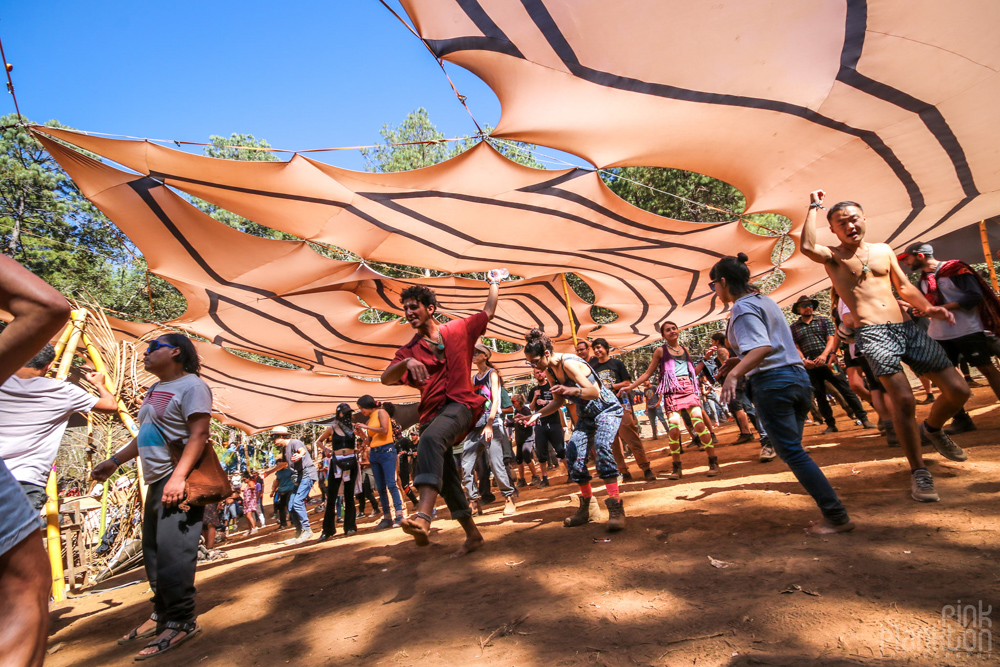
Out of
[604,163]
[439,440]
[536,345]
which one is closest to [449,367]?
[439,440]

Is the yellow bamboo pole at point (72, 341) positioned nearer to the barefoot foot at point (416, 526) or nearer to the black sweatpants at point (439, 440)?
the black sweatpants at point (439, 440)

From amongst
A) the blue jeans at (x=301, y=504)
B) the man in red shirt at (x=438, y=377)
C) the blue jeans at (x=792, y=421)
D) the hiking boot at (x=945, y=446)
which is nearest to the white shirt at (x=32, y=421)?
the man in red shirt at (x=438, y=377)

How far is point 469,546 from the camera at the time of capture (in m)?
3.61

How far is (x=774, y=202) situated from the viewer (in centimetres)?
669

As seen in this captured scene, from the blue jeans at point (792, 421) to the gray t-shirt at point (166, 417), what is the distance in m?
2.99

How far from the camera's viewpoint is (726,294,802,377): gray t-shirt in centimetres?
284

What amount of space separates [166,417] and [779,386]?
3268 mm

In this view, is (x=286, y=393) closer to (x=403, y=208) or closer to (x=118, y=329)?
(x=118, y=329)

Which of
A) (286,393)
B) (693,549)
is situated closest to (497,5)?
(693,549)

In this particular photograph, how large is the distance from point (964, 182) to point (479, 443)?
642cm

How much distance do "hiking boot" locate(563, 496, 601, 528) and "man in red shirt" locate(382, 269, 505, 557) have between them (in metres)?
0.85

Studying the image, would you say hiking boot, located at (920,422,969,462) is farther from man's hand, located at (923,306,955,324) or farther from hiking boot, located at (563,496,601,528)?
hiking boot, located at (563,496,601,528)

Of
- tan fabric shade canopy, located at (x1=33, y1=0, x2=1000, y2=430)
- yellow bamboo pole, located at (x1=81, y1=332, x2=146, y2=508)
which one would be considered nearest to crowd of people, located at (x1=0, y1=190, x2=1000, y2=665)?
yellow bamboo pole, located at (x1=81, y1=332, x2=146, y2=508)

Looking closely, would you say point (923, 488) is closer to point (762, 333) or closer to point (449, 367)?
point (762, 333)
